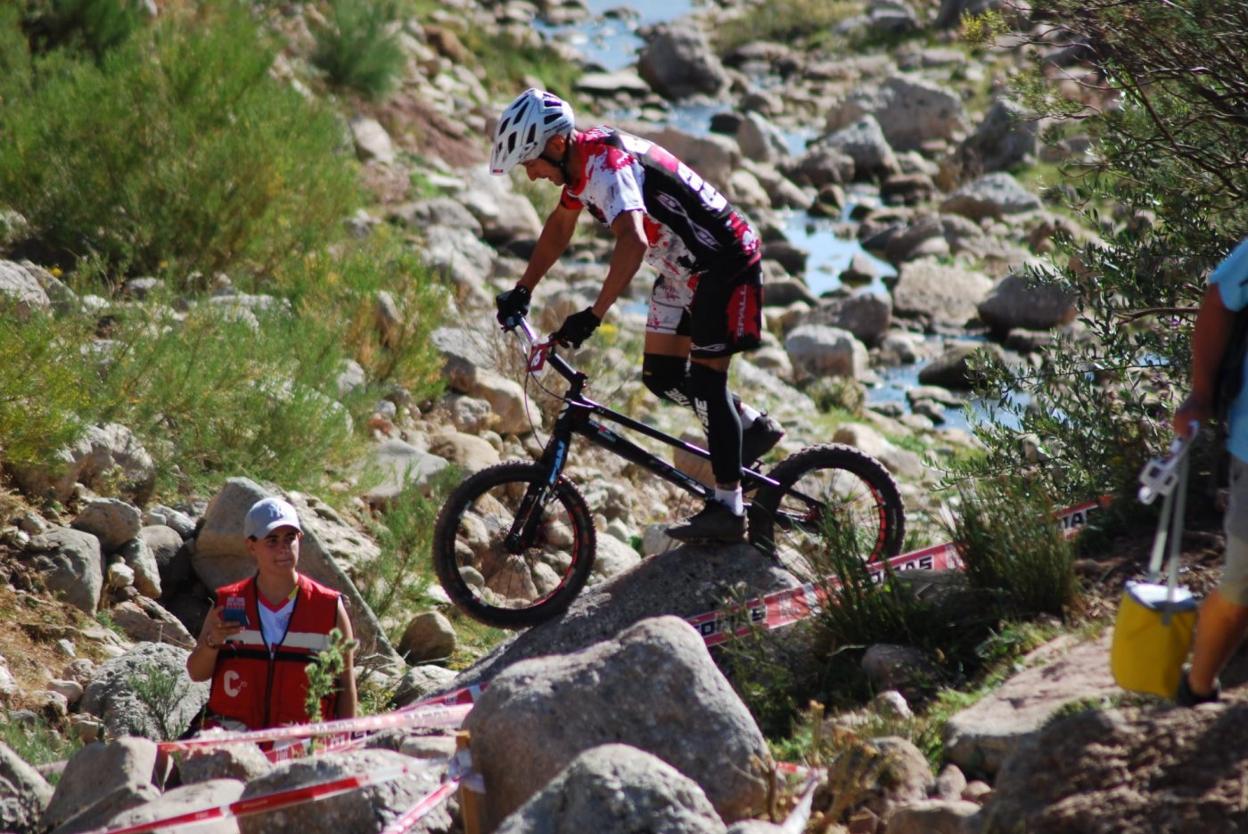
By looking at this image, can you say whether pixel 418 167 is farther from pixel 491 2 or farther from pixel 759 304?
pixel 759 304

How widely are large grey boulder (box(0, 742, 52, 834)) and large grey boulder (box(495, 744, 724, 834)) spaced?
5.66ft

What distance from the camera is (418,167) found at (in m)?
20.3

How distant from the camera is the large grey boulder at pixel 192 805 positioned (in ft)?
13.9

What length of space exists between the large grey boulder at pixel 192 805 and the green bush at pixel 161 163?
7827mm

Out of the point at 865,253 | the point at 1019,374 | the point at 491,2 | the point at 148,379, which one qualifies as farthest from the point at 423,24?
the point at 1019,374

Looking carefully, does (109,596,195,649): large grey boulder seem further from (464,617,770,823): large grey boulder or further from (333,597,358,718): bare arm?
(464,617,770,823): large grey boulder

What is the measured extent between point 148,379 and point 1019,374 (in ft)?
16.9

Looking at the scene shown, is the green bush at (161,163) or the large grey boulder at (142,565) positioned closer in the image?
the large grey boulder at (142,565)

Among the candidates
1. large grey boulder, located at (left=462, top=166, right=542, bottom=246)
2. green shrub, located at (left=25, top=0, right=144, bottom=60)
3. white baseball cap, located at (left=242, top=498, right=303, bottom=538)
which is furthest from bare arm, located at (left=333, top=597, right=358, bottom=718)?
large grey boulder, located at (left=462, top=166, right=542, bottom=246)

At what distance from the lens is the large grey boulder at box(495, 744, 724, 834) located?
374 cm

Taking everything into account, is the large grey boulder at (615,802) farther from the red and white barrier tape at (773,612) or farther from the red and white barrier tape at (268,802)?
the red and white barrier tape at (773,612)

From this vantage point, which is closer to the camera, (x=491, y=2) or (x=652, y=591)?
(x=652, y=591)

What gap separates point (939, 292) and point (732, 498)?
1407 centimetres

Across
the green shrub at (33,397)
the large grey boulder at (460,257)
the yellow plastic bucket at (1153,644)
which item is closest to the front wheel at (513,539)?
the green shrub at (33,397)
